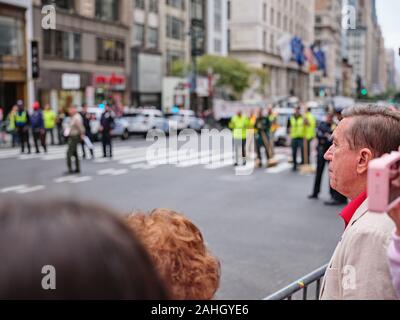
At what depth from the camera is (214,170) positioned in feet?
53.6

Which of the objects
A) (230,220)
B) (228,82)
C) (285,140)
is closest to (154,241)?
(230,220)

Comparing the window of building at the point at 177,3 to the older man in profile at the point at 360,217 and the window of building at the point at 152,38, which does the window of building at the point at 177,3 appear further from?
the older man in profile at the point at 360,217

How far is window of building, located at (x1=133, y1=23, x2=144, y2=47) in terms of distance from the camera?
4372 cm

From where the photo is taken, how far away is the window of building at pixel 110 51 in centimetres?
3972

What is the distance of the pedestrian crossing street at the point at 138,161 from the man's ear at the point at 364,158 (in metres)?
12.1

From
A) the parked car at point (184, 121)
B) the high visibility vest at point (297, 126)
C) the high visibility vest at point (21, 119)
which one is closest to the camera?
the high visibility vest at point (297, 126)

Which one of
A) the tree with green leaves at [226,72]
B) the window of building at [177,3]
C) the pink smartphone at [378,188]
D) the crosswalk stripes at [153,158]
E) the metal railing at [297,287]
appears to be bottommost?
the crosswalk stripes at [153,158]

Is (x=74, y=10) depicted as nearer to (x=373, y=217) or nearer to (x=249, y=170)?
(x=249, y=170)

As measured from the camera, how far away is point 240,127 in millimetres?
17969

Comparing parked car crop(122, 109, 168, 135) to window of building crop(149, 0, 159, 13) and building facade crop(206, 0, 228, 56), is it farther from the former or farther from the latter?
building facade crop(206, 0, 228, 56)

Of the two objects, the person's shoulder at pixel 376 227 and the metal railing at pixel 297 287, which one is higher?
the person's shoulder at pixel 376 227

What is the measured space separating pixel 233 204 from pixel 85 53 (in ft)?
95.0

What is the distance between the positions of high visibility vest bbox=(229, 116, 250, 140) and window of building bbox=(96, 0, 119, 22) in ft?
70.6

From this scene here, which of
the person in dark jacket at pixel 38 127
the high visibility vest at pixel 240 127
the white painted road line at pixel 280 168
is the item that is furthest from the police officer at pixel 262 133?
the person in dark jacket at pixel 38 127
